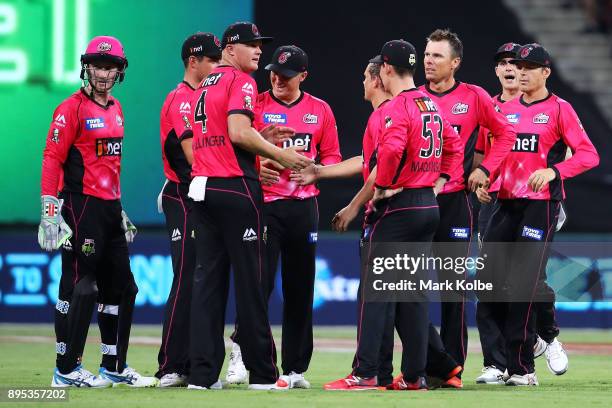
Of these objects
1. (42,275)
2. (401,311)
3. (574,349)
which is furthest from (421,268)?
(42,275)

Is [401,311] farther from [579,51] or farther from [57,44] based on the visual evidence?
[579,51]

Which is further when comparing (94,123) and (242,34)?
(94,123)

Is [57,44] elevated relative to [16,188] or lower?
elevated

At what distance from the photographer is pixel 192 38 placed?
29.7ft

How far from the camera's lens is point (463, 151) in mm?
9078

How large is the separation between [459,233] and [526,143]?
91 centimetres

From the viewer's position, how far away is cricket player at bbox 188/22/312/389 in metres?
7.79

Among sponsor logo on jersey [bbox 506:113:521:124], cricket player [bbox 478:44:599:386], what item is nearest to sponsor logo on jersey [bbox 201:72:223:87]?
cricket player [bbox 478:44:599:386]

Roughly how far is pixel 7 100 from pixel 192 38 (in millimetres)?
6230

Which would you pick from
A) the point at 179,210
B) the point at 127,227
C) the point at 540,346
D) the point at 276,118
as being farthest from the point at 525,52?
the point at 127,227

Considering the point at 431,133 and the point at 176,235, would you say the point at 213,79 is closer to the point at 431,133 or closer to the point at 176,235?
the point at 176,235

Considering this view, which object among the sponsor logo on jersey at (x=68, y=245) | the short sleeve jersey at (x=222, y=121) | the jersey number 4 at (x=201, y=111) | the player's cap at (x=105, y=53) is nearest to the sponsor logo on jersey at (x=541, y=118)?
the short sleeve jersey at (x=222, y=121)

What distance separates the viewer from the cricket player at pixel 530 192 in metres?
8.93

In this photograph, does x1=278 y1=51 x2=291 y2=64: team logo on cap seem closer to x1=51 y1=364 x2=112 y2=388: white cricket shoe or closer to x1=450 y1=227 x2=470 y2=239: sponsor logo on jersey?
x1=450 y1=227 x2=470 y2=239: sponsor logo on jersey
